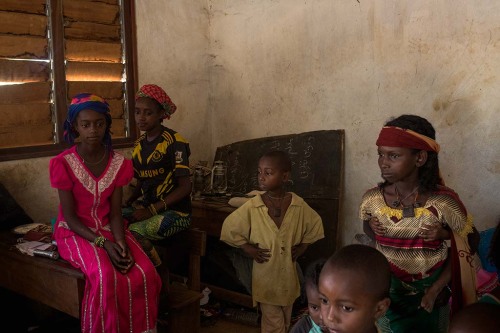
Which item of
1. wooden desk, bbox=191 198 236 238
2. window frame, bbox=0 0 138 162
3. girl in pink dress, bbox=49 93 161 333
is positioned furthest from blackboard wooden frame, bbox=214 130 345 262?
girl in pink dress, bbox=49 93 161 333

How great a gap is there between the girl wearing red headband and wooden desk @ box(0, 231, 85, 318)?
5.35 feet

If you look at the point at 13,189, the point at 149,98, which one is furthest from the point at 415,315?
the point at 13,189

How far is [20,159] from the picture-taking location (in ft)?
12.0

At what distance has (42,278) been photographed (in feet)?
9.22

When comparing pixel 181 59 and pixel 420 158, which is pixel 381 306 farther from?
pixel 181 59

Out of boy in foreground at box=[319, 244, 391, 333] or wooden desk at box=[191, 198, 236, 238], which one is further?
wooden desk at box=[191, 198, 236, 238]

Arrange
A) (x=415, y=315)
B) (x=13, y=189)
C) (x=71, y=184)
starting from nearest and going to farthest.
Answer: (x=415, y=315) < (x=71, y=184) < (x=13, y=189)

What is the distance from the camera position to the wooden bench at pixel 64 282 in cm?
264

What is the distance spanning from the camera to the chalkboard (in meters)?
4.20

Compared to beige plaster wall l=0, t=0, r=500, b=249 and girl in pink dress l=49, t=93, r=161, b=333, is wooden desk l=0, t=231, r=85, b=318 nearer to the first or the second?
girl in pink dress l=49, t=93, r=161, b=333

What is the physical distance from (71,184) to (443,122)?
271 centimetres

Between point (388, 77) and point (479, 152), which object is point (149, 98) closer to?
point (388, 77)

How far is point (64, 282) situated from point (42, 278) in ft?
0.76

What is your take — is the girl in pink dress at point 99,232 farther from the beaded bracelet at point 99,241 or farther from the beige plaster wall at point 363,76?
the beige plaster wall at point 363,76
